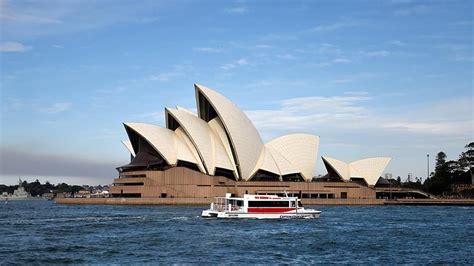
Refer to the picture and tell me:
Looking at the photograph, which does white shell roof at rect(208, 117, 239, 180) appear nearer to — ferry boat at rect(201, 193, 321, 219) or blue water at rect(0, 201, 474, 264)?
ferry boat at rect(201, 193, 321, 219)

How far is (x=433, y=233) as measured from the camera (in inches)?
1795

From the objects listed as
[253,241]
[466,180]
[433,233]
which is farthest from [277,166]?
[253,241]

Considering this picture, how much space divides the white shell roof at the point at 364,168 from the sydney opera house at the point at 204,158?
329 inches

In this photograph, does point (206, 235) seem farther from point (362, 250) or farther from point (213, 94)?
point (213, 94)

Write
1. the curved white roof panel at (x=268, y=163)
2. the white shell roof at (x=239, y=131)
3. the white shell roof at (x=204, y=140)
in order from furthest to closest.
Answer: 1. the curved white roof panel at (x=268, y=163)
2. the white shell roof at (x=204, y=140)
3. the white shell roof at (x=239, y=131)

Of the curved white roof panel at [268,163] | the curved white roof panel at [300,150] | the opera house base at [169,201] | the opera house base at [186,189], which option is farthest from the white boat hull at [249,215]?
the curved white roof panel at [300,150]

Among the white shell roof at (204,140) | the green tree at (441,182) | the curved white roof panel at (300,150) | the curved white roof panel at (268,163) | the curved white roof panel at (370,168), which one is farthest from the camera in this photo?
the green tree at (441,182)

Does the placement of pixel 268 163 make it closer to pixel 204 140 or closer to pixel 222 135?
pixel 222 135

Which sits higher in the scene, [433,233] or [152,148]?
[152,148]

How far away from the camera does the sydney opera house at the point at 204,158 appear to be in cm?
9369

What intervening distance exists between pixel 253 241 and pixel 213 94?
5584cm

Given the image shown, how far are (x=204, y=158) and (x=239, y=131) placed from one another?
6.47 metres

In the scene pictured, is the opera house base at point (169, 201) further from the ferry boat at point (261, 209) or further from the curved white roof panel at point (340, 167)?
the ferry boat at point (261, 209)

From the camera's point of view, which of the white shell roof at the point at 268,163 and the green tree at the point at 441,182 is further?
the green tree at the point at 441,182
